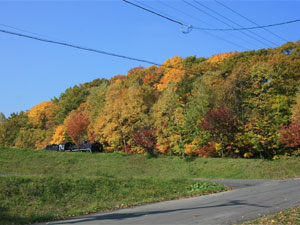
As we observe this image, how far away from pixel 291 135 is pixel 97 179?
22.6m

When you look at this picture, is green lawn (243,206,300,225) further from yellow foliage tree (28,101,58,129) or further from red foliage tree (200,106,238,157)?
yellow foliage tree (28,101,58,129)

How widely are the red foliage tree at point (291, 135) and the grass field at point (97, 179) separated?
1.79 metres

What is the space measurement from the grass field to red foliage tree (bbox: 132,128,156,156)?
4.90 ft

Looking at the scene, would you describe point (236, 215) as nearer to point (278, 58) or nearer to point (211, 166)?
point (211, 166)

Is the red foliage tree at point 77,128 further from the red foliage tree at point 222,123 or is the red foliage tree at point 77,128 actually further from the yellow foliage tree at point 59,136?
the red foliage tree at point 222,123

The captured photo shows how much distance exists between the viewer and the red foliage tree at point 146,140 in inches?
1623

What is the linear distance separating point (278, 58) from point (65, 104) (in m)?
55.7

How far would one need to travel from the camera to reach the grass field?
1398 centimetres

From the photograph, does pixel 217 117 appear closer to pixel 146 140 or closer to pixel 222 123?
pixel 222 123

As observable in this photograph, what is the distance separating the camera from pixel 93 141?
5644 centimetres

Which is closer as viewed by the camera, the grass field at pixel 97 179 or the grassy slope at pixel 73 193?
the grassy slope at pixel 73 193

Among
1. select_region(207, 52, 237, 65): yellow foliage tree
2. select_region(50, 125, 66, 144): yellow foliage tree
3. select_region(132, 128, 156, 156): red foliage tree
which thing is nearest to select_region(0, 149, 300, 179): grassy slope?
select_region(132, 128, 156, 156): red foliage tree

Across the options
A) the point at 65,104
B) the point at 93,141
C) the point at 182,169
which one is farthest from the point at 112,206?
the point at 65,104

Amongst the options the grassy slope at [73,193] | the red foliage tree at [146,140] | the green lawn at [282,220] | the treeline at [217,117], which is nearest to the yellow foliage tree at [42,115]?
the treeline at [217,117]
